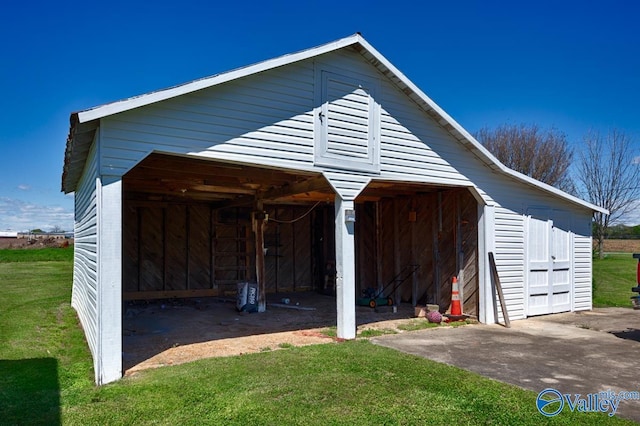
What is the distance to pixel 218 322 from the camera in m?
→ 9.29

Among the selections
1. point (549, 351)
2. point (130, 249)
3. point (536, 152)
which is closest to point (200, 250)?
point (130, 249)

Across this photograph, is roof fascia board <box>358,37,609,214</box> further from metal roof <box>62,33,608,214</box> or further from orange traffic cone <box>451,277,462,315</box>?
orange traffic cone <box>451,277,462,315</box>

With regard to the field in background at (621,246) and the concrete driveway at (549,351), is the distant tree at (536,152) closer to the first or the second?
the field in background at (621,246)

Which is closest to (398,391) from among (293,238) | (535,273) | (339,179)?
(339,179)

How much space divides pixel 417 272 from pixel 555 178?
Answer: 18.1 meters

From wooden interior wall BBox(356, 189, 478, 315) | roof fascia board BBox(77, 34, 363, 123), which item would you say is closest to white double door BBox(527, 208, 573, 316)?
A: wooden interior wall BBox(356, 189, 478, 315)

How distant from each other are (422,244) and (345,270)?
4199 millimetres

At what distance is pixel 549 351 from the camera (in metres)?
6.74

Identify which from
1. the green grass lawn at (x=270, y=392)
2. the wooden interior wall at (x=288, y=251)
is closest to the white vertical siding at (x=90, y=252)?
the green grass lawn at (x=270, y=392)

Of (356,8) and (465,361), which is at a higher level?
(356,8)

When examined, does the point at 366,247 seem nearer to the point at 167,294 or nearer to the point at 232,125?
the point at 167,294

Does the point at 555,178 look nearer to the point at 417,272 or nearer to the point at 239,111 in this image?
the point at 417,272

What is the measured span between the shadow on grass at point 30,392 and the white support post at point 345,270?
3.99 metres

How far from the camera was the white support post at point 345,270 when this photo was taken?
739 centimetres
